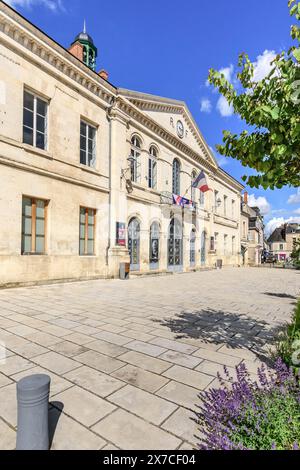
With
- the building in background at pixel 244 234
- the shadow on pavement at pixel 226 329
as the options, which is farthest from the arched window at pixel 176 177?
the building in background at pixel 244 234

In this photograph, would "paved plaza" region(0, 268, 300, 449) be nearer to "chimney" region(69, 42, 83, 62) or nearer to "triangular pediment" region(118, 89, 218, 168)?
"triangular pediment" region(118, 89, 218, 168)

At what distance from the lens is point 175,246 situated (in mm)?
19656

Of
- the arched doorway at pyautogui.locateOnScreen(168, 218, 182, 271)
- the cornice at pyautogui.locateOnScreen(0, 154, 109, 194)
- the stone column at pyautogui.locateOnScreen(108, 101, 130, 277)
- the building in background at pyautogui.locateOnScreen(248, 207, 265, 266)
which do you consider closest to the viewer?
the cornice at pyautogui.locateOnScreen(0, 154, 109, 194)

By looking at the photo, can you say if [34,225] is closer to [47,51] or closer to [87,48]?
[47,51]

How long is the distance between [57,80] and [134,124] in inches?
210

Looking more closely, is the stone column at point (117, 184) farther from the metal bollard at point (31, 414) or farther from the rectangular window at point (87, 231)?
the metal bollard at point (31, 414)

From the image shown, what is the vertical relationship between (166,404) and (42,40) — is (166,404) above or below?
below

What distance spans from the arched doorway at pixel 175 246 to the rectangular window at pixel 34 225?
33.5 ft

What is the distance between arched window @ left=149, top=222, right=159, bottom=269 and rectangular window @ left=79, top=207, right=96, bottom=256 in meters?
5.18

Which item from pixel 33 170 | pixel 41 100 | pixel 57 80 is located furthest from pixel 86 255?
pixel 57 80

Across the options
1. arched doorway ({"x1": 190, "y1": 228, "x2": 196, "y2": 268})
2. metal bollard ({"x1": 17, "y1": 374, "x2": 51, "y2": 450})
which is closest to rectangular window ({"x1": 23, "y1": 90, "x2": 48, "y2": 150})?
metal bollard ({"x1": 17, "y1": 374, "x2": 51, "y2": 450})

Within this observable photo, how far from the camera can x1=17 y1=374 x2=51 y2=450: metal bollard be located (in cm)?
185
